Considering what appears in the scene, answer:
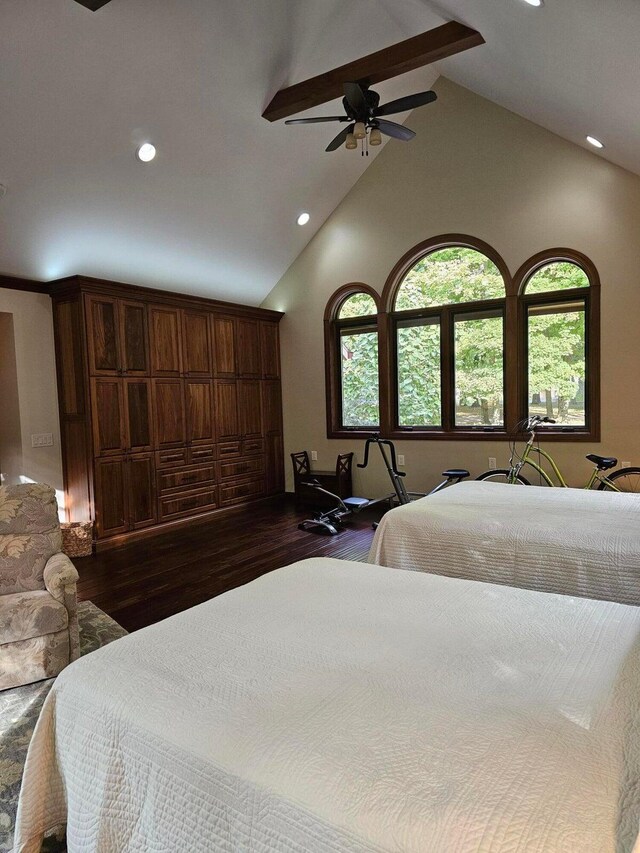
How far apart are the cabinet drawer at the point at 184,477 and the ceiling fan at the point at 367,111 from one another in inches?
147

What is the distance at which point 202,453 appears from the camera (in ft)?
21.7

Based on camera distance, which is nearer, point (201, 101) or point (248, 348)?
point (201, 101)

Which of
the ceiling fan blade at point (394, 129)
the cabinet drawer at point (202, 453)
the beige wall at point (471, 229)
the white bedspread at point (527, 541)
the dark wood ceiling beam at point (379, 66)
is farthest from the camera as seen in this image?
the cabinet drawer at point (202, 453)

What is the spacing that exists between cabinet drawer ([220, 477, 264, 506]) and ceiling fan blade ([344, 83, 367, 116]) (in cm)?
437

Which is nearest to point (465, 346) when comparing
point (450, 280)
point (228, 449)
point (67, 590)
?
point (450, 280)

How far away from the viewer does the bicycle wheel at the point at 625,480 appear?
554 centimetres

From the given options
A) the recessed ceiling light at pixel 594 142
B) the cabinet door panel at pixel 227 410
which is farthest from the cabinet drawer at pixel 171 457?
the recessed ceiling light at pixel 594 142

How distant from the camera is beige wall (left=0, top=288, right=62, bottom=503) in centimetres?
534

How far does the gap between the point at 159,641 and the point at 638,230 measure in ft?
19.1

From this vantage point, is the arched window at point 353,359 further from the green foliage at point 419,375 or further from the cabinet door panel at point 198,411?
the cabinet door panel at point 198,411

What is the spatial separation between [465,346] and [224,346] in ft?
9.61

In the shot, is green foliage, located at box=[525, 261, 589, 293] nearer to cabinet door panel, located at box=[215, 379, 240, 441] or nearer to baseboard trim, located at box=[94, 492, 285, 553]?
cabinet door panel, located at box=[215, 379, 240, 441]

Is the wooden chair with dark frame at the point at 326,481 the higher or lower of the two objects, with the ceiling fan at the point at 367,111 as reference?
lower

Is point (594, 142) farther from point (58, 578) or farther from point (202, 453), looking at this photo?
point (58, 578)
